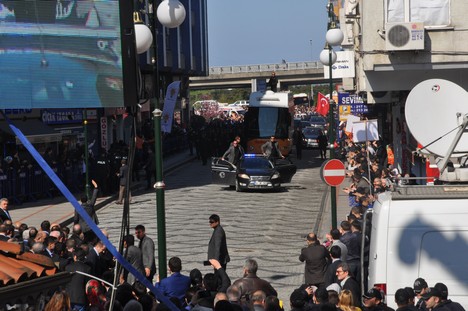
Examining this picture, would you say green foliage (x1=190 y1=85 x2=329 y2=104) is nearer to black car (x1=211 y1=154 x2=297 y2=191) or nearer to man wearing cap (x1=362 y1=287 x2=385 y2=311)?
black car (x1=211 y1=154 x2=297 y2=191)

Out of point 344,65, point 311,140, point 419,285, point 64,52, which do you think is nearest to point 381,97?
point 344,65

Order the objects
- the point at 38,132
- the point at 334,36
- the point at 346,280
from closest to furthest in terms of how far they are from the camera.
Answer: the point at 346,280 → the point at 334,36 → the point at 38,132

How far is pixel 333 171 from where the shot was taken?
70.5 ft

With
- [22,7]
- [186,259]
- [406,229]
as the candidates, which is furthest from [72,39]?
[186,259]

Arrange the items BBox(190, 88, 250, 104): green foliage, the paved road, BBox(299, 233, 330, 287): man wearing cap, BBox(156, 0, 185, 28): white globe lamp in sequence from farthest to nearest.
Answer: BBox(190, 88, 250, 104): green foliage → the paved road → BBox(299, 233, 330, 287): man wearing cap → BBox(156, 0, 185, 28): white globe lamp

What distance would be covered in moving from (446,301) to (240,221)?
17.7 m

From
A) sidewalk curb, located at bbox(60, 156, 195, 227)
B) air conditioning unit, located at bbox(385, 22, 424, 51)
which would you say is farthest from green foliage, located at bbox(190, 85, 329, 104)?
air conditioning unit, located at bbox(385, 22, 424, 51)

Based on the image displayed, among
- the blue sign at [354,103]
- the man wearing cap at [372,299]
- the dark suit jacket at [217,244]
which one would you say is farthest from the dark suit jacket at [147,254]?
the blue sign at [354,103]

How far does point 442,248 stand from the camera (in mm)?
10992

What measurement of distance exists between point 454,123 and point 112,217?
16.1 meters

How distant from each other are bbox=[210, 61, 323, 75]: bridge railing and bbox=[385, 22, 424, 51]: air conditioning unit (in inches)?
3267

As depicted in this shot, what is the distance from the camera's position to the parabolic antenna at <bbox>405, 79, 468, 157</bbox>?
1406 cm

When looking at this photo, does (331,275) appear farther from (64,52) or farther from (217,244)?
(64,52)

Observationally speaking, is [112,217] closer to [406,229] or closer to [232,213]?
[232,213]
